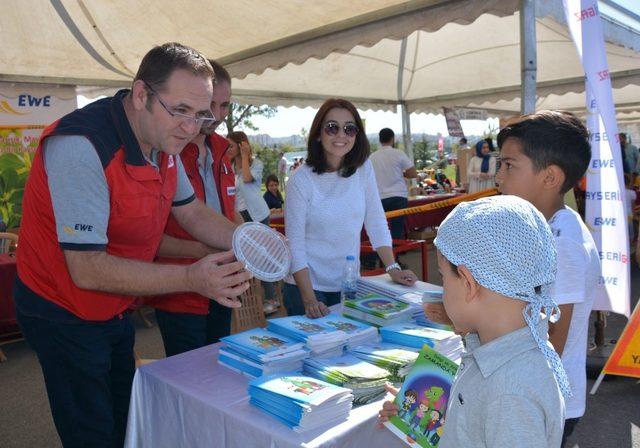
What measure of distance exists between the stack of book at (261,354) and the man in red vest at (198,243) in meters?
0.52

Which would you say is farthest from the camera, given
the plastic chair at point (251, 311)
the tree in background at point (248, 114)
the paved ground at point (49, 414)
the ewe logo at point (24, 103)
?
the tree in background at point (248, 114)

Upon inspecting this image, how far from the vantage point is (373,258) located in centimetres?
680

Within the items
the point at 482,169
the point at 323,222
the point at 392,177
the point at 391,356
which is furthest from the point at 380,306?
the point at 482,169

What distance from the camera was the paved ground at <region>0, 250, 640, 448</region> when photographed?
3.07 metres

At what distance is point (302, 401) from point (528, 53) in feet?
11.0

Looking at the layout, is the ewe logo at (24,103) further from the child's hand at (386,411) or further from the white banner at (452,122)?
the white banner at (452,122)

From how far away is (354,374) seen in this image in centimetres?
157

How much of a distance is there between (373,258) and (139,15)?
155 inches

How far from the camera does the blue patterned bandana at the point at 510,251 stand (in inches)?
36.5

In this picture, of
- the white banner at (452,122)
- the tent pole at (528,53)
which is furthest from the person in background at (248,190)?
the white banner at (452,122)

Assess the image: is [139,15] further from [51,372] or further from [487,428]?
[487,428]

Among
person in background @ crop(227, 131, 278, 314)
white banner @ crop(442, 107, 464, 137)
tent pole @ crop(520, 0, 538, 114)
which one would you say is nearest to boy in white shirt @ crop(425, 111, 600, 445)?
tent pole @ crop(520, 0, 538, 114)

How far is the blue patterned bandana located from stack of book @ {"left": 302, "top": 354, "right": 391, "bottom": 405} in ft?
2.14

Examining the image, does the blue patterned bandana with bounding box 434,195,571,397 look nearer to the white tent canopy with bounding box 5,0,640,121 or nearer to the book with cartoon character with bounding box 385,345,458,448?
the book with cartoon character with bounding box 385,345,458,448
